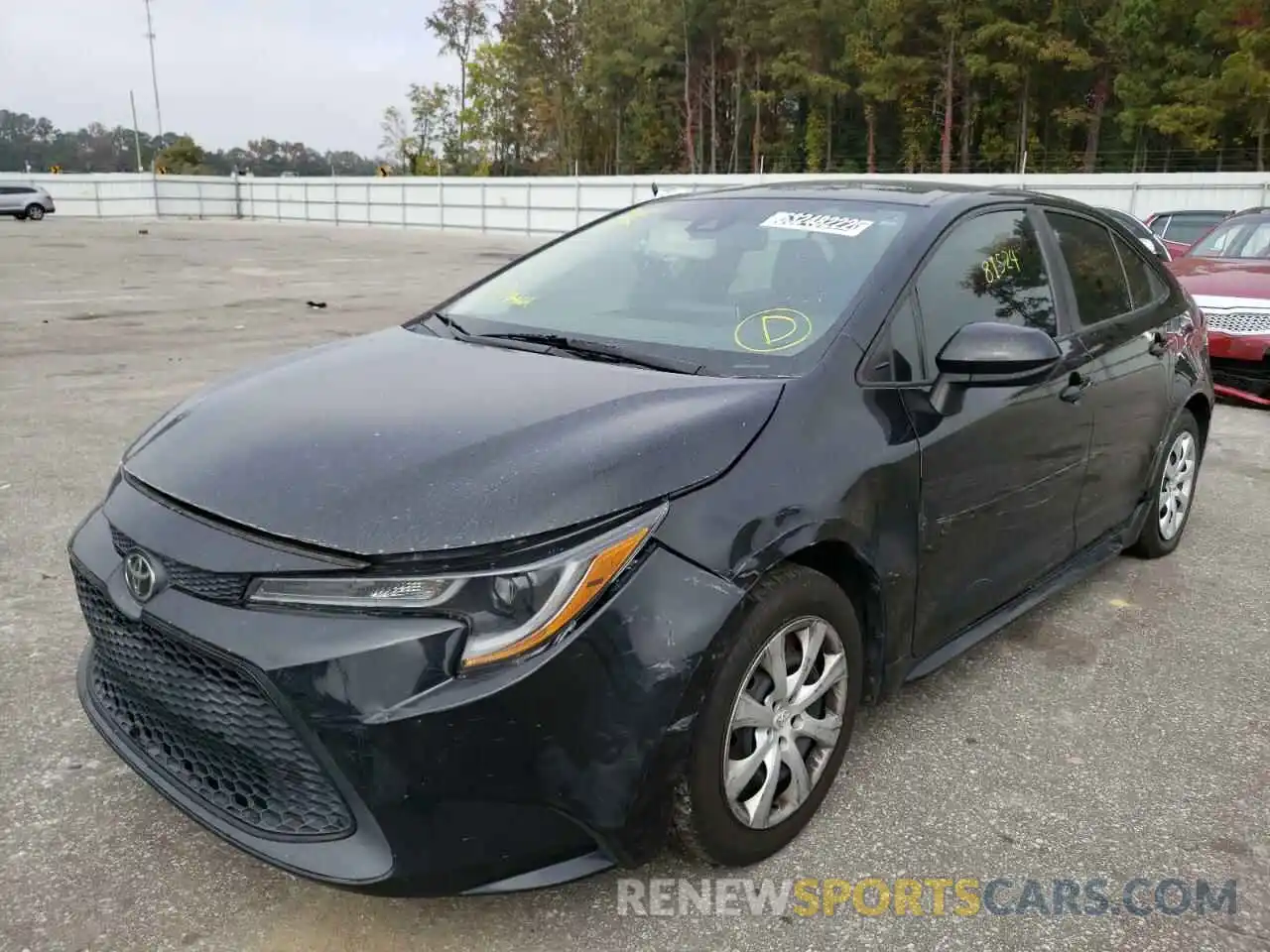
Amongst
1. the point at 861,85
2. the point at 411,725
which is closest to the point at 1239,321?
the point at 411,725

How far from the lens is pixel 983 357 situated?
9.14ft

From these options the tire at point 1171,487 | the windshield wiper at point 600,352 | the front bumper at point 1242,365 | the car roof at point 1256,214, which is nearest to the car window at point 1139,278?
the tire at point 1171,487

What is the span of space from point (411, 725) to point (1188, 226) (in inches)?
579

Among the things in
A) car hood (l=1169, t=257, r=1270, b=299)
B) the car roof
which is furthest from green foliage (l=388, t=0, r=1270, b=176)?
car hood (l=1169, t=257, r=1270, b=299)

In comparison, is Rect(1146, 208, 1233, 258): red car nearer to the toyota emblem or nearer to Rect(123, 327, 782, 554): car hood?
Rect(123, 327, 782, 554): car hood

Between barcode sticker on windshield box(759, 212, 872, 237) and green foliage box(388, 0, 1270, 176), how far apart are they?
48296 millimetres

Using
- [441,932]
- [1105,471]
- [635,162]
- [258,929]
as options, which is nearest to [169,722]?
[258,929]

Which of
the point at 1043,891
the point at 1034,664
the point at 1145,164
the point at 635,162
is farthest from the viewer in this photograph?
the point at 635,162

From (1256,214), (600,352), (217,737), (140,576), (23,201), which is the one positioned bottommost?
(217,737)

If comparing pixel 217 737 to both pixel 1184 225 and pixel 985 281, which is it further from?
pixel 1184 225

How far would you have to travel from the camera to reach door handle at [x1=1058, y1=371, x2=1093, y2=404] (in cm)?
339

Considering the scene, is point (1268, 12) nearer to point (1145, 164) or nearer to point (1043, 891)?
point (1145, 164)

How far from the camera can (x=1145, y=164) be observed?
50344 mm

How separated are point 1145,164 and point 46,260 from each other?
4752 cm
